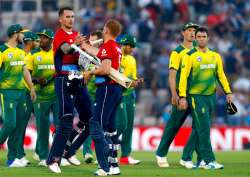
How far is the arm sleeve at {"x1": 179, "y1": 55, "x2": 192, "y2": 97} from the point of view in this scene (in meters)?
17.2

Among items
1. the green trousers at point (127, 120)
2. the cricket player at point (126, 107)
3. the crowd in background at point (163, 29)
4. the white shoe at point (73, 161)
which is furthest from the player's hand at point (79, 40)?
the crowd in background at point (163, 29)

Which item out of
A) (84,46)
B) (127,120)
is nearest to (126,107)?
(127,120)

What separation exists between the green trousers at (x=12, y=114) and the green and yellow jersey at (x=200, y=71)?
3059 millimetres

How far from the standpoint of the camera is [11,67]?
18.1 m

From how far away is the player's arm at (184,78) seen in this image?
17.2 metres

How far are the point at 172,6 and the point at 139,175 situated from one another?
16.2 m

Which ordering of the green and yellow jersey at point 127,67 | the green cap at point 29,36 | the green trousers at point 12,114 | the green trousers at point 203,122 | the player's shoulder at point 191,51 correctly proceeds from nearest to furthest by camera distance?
the green trousers at point 203,122, the player's shoulder at point 191,51, the green trousers at point 12,114, the green cap at point 29,36, the green and yellow jersey at point 127,67

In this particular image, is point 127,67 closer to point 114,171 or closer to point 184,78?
point 184,78

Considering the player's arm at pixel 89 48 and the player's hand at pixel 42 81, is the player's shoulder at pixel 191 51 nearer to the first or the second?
the player's arm at pixel 89 48

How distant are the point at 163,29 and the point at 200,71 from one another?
14118 mm

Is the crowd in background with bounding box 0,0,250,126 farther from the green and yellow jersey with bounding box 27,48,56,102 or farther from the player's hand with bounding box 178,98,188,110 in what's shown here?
the player's hand with bounding box 178,98,188,110

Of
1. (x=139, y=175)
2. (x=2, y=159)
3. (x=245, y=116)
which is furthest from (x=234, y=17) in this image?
(x=139, y=175)

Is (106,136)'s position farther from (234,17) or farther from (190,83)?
(234,17)

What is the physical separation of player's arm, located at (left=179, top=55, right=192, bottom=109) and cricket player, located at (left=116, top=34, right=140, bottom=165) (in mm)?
2210
